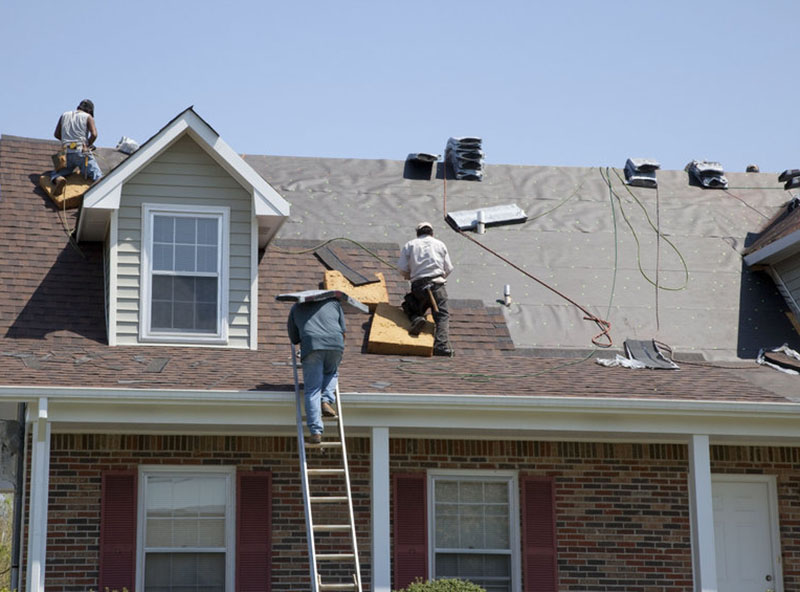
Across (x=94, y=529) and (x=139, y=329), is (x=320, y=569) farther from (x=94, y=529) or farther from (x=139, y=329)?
(x=139, y=329)

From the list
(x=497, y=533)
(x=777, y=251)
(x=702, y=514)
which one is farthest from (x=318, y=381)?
(x=777, y=251)

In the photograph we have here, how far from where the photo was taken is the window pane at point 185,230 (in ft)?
45.0

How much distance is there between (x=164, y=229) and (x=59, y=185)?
7.23 ft

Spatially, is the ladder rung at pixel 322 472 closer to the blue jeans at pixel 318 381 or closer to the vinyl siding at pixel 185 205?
the blue jeans at pixel 318 381

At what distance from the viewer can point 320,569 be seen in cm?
1244

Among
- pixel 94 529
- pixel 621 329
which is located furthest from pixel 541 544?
pixel 94 529

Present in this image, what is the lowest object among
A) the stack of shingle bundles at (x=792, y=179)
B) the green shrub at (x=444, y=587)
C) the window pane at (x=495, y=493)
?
the green shrub at (x=444, y=587)

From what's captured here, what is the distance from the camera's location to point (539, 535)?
1279 centimetres

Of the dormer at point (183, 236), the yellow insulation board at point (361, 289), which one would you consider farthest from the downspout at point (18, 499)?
the yellow insulation board at point (361, 289)

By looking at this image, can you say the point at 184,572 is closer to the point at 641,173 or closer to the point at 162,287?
the point at 162,287

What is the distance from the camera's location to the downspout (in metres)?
11.6

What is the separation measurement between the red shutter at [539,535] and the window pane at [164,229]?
4729 mm

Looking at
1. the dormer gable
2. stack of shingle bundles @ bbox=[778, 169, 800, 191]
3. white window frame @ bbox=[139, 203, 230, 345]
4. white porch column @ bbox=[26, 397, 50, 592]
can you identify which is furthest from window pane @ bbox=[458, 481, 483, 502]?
stack of shingle bundles @ bbox=[778, 169, 800, 191]

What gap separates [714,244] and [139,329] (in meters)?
7.87
